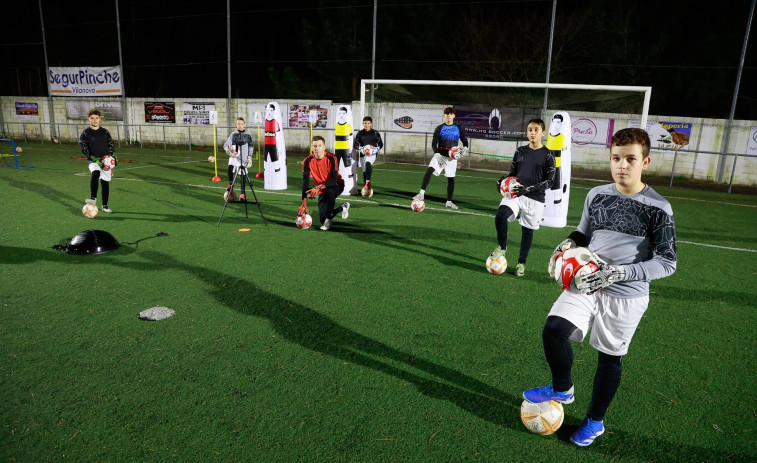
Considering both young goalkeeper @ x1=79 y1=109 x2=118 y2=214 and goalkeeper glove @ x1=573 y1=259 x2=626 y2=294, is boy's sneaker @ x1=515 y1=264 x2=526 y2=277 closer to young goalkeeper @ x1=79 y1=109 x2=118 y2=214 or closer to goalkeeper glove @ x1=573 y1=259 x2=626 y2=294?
goalkeeper glove @ x1=573 y1=259 x2=626 y2=294

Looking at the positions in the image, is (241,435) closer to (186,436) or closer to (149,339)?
(186,436)

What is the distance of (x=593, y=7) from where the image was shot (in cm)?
2539

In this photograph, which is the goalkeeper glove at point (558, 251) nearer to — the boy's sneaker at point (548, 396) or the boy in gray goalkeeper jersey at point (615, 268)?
the boy in gray goalkeeper jersey at point (615, 268)

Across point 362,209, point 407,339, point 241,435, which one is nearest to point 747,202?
point 362,209

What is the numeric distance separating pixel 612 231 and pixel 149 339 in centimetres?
394

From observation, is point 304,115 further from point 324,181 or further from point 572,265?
point 572,265

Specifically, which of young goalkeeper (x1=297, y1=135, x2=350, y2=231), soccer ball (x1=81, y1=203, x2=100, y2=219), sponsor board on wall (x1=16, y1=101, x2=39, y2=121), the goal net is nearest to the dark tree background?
the goal net

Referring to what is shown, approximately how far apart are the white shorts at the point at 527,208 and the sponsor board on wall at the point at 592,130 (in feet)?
40.4

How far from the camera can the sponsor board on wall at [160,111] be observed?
26.2 m

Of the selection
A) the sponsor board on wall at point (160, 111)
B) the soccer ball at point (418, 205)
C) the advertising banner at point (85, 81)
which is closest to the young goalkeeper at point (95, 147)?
the soccer ball at point (418, 205)

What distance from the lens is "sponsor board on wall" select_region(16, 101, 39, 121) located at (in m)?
28.4

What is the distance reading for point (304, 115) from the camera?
23719 mm

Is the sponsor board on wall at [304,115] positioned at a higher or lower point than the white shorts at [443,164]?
higher

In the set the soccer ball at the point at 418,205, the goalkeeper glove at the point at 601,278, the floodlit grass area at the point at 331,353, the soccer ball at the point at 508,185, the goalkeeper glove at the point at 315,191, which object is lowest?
the floodlit grass area at the point at 331,353
